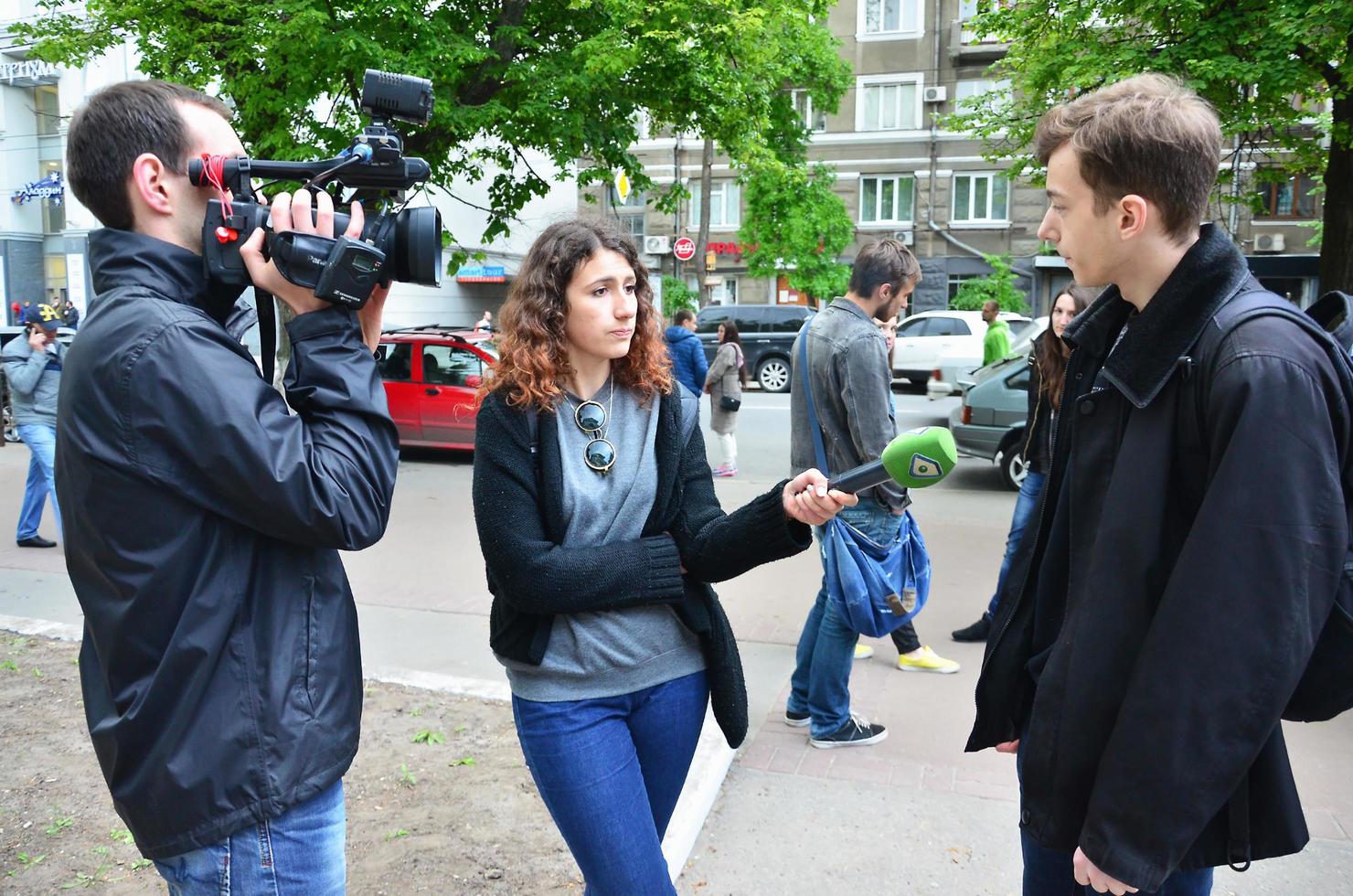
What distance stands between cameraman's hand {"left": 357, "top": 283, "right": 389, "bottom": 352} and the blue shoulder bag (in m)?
2.43

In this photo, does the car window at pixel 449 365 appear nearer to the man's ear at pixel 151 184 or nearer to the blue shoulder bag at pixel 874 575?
the blue shoulder bag at pixel 874 575

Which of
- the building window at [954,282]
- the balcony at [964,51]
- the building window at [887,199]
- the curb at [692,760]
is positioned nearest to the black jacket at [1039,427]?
the curb at [692,760]

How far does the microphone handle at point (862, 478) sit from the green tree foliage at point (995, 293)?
25321mm

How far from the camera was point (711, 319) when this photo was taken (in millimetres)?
23250

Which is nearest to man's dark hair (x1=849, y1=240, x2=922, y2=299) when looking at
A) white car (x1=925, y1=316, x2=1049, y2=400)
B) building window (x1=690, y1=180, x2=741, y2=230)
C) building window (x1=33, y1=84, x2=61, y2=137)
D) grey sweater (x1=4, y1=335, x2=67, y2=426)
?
grey sweater (x1=4, y1=335, x2=67, y2=426)

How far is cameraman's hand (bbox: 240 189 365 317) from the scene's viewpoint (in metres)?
1.70

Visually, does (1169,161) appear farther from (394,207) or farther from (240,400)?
(240,400)

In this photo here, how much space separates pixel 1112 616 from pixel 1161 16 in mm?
8893

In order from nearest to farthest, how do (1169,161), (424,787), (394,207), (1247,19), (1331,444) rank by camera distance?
(1331,444), (1169,161), (394,207), (424,787), (1247,19)

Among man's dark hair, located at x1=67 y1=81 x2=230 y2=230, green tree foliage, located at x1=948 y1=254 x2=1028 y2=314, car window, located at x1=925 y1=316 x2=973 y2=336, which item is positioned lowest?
car window, located at x1=925 y1=316 x2=973 y2=336

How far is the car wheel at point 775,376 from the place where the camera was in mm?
21703

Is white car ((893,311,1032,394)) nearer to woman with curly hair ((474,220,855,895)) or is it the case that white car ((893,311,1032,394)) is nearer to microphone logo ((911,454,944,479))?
woman with curly hair ((474,220,855,895))

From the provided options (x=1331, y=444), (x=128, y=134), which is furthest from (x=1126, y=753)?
(x=128, y=134)

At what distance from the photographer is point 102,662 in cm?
171
